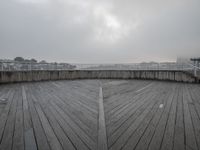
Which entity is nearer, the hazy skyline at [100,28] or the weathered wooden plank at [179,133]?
the weathered wooden plank at [179,133]

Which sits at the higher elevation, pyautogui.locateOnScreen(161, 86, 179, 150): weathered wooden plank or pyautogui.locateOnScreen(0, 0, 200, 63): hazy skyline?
pyautogui.locateOnScreen(0, 0, 200, 63): hazy skyline

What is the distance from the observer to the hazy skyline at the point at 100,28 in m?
8.62

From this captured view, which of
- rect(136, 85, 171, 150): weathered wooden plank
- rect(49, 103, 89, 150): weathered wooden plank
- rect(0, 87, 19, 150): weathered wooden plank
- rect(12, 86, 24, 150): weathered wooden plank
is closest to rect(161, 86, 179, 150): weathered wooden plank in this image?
rect(136, 85, 171, 150): weathered wooden plank

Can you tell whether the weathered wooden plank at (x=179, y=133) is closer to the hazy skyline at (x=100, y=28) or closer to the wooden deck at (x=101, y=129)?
the wooden deck at (x=101, y=129)

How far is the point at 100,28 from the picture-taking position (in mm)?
12258

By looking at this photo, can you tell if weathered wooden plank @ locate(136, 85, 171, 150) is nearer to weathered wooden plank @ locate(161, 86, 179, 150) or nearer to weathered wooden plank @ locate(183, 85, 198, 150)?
weathered wooden plank @ locate(161, 86, 179, 150)

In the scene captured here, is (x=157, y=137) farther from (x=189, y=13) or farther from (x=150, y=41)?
(x=150, y=41)

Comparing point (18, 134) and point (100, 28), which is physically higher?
point (100, 28)

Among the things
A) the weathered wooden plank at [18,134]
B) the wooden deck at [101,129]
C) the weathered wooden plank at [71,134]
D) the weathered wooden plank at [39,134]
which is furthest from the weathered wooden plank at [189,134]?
the weathered wooden plank at [18,134]

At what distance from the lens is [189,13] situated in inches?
298

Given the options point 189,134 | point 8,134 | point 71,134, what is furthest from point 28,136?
point 189,134

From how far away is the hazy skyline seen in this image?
862 cm

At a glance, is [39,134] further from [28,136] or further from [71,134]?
[71,134]

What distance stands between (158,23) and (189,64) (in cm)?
493
